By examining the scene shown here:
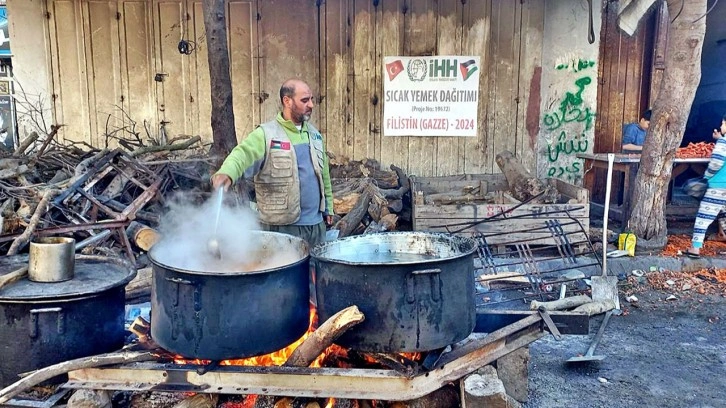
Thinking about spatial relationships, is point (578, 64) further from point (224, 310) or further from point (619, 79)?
point (224, 310)

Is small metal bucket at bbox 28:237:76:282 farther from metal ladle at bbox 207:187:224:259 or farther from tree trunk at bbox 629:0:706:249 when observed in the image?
tree trunk at bbox 629:0:706:249

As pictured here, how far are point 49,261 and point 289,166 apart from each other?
5.72ft

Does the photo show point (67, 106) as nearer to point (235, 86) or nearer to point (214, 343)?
point (235, 86)

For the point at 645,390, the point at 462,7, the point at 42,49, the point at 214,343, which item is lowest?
the point at 645,390

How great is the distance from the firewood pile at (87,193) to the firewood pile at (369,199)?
6.16ft

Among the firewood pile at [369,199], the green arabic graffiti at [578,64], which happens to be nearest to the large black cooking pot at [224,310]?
the firewood pile at [369,199]

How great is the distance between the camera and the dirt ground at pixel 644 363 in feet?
13.6

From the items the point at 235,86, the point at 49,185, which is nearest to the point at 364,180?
the point at 235,86

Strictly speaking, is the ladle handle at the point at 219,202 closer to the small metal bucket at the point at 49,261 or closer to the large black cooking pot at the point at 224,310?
the large black cooking pot at the point at 224,310

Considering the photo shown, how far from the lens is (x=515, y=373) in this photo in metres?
3.81

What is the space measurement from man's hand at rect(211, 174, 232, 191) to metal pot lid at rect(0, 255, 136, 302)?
0.90 metres

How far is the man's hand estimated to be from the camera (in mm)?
3559

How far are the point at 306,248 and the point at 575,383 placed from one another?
7.84 ft

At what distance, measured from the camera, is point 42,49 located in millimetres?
9297
